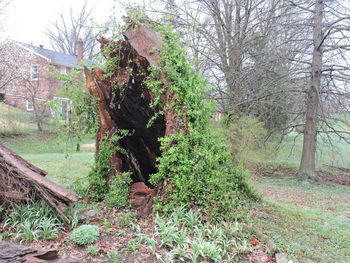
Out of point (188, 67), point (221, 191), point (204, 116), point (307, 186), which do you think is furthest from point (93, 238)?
point (307, 186)

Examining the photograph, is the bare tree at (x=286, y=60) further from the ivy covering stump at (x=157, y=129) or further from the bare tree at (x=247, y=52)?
the ivy covering stump at (x=157, y=129)

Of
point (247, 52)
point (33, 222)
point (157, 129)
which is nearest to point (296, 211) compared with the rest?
point (157, 129)

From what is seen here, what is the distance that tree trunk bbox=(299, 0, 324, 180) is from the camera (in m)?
13.1

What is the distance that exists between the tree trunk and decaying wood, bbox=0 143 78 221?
448 inches

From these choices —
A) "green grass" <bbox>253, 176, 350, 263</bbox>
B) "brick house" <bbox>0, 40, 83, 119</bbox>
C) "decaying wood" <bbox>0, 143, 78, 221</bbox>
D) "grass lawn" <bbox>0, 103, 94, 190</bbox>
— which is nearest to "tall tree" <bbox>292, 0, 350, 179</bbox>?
"green grass" <bbox>253, 176, 350, 263</bbox>

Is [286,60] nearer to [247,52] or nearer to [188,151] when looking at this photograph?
[247,52]

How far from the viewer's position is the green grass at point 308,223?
5.22 metres

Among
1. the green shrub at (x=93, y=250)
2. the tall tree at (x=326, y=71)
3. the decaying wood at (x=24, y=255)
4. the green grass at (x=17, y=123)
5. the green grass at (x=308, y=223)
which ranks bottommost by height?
the green grass at (x=308, y=223)

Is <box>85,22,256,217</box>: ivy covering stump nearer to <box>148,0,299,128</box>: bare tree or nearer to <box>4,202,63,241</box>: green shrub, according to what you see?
<box>4,202,63,241</box>: green shrub

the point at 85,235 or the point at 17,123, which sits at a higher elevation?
the point at 17,123

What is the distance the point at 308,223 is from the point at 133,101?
4.54 metres

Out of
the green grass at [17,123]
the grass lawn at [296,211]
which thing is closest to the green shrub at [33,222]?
the grass lawn at [296,211]

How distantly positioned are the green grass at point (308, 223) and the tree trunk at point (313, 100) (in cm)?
219

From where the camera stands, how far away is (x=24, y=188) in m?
5.12
